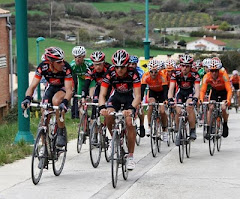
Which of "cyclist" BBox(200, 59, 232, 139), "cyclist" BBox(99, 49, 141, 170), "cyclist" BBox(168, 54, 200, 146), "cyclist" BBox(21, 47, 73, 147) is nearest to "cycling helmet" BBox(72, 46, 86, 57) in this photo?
"cyclist" BBox(168, 54, 200, 146)

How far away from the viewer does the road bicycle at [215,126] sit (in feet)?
47.5

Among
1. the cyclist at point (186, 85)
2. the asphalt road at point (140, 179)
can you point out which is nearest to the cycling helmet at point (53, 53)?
the asphalt road at point (140, 179)

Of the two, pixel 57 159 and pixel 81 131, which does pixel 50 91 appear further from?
pixel 81 131

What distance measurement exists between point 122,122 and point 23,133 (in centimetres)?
432

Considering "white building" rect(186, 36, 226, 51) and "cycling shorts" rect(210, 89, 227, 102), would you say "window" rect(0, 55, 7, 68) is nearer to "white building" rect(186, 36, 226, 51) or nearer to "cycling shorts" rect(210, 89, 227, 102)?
"cycling shorts" rect(210, 89, 227, 102)

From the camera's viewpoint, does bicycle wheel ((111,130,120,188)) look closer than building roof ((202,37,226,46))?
Yes

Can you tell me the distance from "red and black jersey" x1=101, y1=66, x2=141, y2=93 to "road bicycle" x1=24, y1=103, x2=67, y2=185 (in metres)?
0.97

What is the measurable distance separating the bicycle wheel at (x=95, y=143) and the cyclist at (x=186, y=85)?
7.00 ft

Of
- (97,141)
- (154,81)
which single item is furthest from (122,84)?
(154,81)

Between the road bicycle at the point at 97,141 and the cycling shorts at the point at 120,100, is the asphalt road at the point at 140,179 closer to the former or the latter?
the road bicycle at the point at 97,141

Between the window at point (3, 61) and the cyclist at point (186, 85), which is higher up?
the cyclist at point (186, 85)

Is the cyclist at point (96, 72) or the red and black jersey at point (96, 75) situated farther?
the red and black jersey at point (96, 75)

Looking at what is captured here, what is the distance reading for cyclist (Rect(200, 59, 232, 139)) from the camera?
14.7 meters

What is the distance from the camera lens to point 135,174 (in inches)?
457
